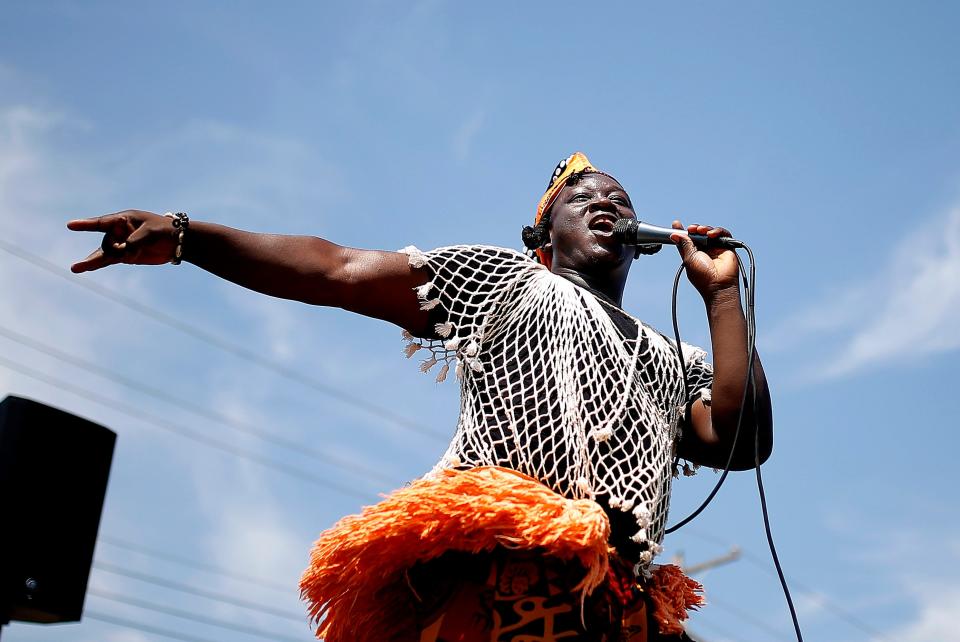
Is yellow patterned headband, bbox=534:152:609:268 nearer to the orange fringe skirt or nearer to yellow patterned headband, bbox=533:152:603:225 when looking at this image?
yellow patterned headband, bbox=533:152:603:225

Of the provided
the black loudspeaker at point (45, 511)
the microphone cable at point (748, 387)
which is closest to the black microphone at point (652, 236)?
the microphone cable at point (748, 387)

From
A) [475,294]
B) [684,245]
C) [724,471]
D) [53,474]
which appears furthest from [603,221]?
[53,474]

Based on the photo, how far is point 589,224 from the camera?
390 cm

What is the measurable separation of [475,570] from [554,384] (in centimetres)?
54

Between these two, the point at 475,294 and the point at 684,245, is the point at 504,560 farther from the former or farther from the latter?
the point at 684,245

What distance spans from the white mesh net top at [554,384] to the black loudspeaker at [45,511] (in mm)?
1080

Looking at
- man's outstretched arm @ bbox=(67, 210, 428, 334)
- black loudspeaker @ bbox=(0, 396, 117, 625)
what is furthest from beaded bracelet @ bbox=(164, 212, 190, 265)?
black loudspeaker @ bbox=(0, 396, 117, 625)

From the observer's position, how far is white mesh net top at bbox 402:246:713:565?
10.5 ft

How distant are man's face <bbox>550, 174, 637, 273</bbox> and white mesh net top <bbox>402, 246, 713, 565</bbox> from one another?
0.80 feet

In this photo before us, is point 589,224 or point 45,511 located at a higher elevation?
point 589,224

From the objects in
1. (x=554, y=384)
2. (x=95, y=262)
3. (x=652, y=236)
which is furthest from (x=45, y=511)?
(x=652, y=236)

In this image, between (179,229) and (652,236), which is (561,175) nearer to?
(652,236)

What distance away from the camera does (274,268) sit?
3205mm

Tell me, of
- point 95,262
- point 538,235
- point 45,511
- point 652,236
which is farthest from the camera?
point 538,235
